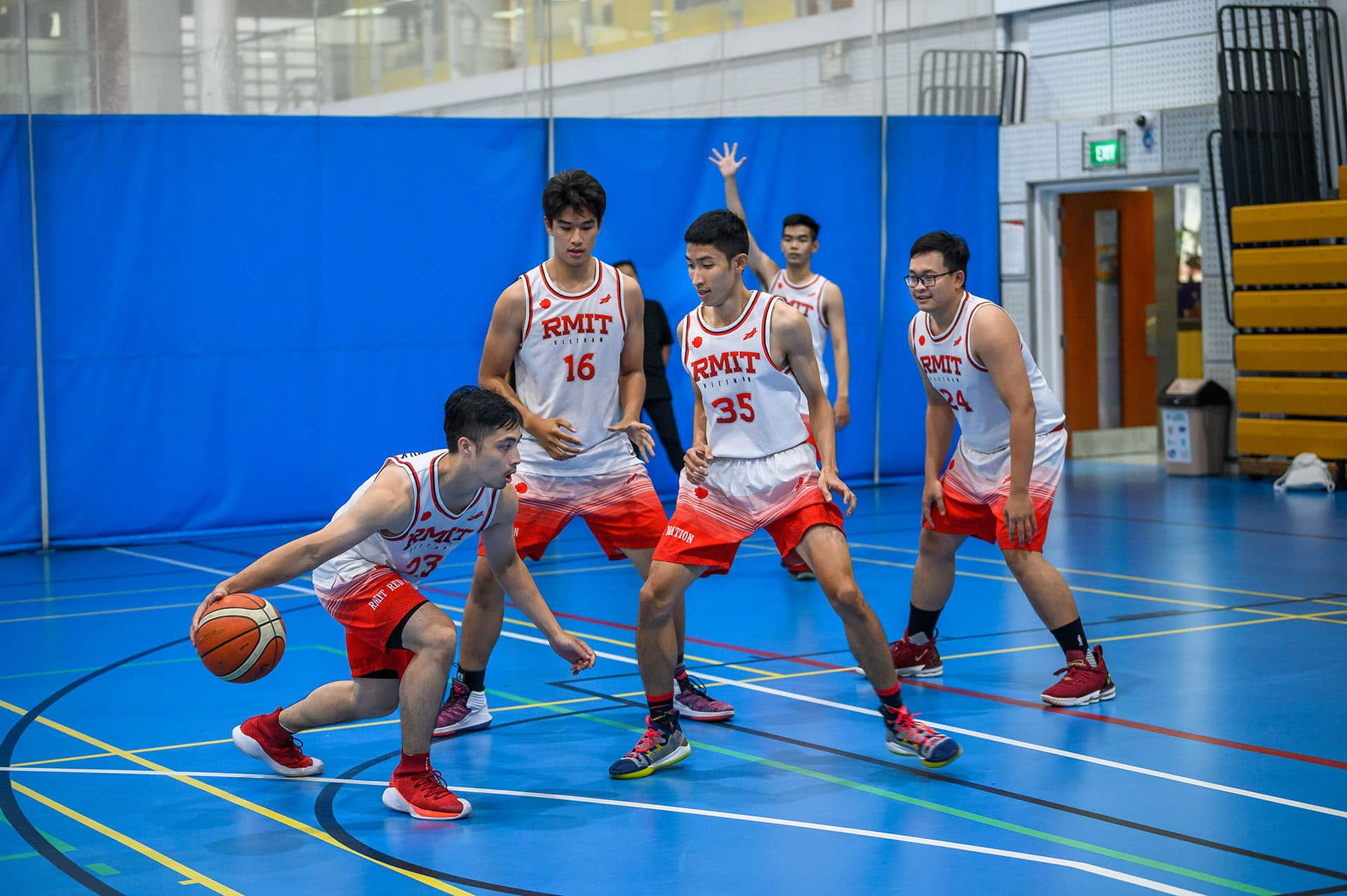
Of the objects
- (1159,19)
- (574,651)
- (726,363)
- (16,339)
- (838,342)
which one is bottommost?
(574,651)

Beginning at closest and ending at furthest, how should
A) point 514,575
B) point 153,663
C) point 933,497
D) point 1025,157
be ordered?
point 514,575 → point 933,497 → point 153,663 → point 1025,157

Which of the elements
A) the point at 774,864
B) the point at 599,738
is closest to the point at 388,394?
the point at 599,738

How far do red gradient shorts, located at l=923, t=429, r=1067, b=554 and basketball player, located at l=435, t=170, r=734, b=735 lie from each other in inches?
48.7

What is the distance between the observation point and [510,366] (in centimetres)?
625

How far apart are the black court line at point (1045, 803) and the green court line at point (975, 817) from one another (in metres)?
0.20

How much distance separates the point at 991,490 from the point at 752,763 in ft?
5.37

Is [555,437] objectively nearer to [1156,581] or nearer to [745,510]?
[745,510]

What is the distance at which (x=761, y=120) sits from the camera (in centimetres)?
1339

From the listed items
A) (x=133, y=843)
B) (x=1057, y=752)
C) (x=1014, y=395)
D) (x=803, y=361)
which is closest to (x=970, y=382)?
(x=1014, y=395)

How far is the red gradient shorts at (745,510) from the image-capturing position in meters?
5.51

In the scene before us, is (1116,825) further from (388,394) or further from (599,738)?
(388,394)

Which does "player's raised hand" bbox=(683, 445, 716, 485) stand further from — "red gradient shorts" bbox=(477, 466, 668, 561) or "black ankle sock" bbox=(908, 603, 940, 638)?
"black ankle sock" bbox=(908, 603, 940, 638)

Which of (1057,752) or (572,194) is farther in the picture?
(572,194)

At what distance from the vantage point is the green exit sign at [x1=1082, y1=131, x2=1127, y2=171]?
50.4 ft
